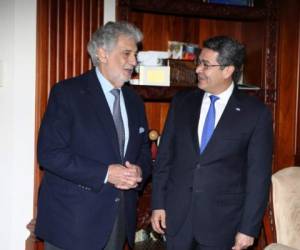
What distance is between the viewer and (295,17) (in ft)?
8.98

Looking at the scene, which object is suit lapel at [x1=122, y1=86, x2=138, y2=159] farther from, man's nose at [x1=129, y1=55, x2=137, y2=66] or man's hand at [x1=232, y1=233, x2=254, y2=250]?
man's hand at [x1=232, y1=233, x2=254, y2=250]

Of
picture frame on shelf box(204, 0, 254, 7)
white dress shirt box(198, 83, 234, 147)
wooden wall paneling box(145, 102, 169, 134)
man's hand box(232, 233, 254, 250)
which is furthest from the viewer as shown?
wooden wall paneling box(145, 102, 169, 134)

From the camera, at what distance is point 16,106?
92.3 inches

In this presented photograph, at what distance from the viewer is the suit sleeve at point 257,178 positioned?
197 centimetres

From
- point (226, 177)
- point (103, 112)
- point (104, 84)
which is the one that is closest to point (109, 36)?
point (104, 84)

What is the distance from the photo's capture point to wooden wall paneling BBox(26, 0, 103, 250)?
91.0 inches

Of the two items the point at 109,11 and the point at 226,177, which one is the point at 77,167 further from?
the point at 109,11

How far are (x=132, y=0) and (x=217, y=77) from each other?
748 millimetres

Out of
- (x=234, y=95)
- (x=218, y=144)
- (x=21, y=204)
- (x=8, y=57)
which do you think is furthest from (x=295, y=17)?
(x=21, y=204)

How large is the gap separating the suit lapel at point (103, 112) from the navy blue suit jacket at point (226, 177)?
0.32 m

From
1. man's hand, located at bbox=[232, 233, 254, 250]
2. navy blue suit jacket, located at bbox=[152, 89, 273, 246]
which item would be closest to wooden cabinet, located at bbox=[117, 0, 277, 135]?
navy blue suit jacket, located at bbox=[152, 89, 273, 246]

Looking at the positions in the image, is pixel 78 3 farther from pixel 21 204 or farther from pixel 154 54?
pixel 21 204

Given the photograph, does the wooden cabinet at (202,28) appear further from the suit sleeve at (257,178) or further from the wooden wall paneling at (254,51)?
the suit sleeve at (257,178)

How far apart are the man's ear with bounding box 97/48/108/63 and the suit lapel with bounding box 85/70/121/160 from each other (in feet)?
0.41
